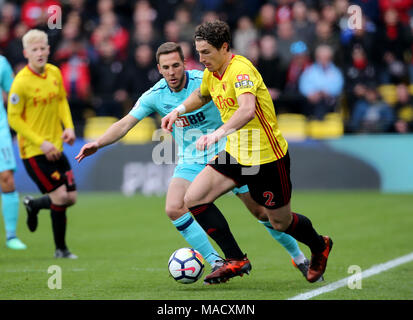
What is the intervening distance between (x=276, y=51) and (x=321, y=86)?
1.34 metres

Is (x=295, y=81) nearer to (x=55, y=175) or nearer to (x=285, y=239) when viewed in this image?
(x=55, y=175)

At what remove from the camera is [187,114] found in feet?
24.7

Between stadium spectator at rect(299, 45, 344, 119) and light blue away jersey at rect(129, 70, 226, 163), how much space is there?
8146mm

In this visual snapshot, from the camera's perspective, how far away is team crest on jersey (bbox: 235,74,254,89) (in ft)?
20.7

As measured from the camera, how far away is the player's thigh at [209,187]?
6711 millimetres

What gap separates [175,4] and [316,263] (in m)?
12.4

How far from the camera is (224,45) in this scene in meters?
6.64

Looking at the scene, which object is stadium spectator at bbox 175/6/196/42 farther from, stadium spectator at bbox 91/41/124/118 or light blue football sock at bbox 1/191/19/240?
light blue football sock at bbox 1/191/19/240

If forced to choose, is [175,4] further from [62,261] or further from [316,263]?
[316,263]

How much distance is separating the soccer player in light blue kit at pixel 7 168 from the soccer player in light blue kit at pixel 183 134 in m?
2.95

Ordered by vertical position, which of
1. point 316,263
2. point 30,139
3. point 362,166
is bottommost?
point 362,166

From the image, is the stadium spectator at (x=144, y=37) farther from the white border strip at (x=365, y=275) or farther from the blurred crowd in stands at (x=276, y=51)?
the white border strip at (x=365, y=275)

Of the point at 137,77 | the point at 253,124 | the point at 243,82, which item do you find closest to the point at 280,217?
the point at 253,124
